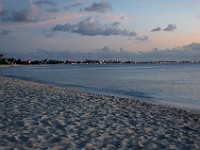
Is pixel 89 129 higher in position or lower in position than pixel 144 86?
higher

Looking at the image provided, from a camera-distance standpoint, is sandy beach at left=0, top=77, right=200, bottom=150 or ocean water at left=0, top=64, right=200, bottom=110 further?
ocean water at left=0, top=64, right=200, bottom=110

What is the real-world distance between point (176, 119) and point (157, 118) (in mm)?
940

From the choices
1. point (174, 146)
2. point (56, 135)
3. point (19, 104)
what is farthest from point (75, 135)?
point (19, 104)

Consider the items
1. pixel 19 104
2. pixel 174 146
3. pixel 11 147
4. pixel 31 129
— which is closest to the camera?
pixel 11 147

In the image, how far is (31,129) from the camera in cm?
991

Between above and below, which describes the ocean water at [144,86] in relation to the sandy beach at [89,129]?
below

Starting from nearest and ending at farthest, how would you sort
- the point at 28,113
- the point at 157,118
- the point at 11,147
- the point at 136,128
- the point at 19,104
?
the point at 11,147 < the point at 136,128 < the point at 28,113 < the point at 157,118 < the point at 19,104

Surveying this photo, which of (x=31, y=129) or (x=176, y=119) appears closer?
(x=31, y=129)

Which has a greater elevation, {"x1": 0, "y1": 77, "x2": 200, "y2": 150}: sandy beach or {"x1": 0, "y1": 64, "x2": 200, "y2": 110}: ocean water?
{"x1": 0, "y1": 77, "x2": 200, "y2": 150}: sandy beach

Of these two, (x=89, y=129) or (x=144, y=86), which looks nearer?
(x=89, y=129)

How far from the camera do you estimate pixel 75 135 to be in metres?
9.49

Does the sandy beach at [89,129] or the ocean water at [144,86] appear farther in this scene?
the ocean water at [144,86]

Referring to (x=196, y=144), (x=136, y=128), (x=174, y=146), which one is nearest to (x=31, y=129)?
(x=136, y=128)

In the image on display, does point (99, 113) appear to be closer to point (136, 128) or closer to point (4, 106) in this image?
point (136, 128)
